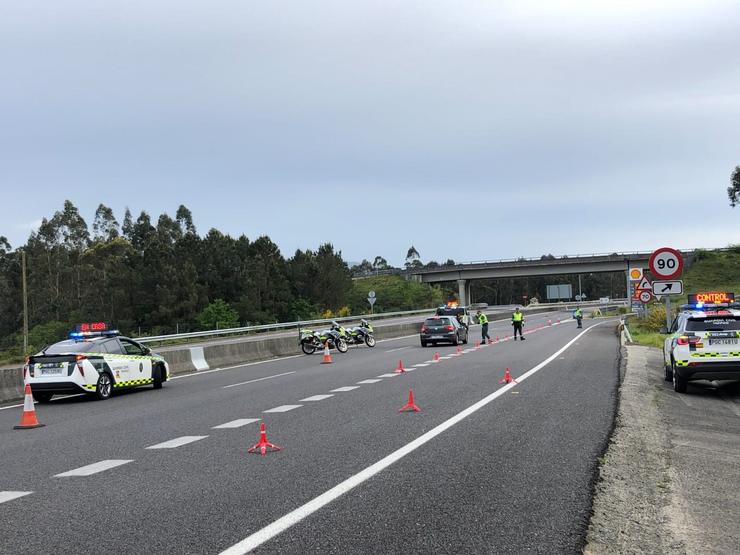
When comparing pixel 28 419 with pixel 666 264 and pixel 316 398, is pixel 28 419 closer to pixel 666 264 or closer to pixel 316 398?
pixel 316 398

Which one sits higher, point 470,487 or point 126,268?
point 126,268

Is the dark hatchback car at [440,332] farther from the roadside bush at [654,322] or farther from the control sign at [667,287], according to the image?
the control sign at [667,287]

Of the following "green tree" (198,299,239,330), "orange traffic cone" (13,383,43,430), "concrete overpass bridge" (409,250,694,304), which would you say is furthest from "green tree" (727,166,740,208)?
"orange traffic cone" (13,383,43,430)

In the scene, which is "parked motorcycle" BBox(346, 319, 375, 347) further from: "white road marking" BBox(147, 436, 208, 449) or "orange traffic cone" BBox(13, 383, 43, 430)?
"white road marking" BBox(147, 436, 208, 449)

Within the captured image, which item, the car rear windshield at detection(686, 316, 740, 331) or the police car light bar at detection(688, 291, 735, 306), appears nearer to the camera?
the car rear windshield at detection(686, 316, 740, 331)

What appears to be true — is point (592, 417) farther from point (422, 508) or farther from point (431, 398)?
point (422, 508)

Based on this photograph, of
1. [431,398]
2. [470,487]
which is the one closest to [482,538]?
[470,487]

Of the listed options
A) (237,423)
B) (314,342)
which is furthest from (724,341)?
(314,342)

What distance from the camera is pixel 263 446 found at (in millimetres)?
9227

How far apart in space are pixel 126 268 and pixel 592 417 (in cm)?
8535

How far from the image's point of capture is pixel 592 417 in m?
12.0

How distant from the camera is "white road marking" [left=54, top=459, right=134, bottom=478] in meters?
8.52

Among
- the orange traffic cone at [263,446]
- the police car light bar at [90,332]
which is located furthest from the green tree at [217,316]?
the orange traffic cone at [263,446]

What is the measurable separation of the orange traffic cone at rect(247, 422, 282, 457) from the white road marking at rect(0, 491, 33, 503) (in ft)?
8.31
